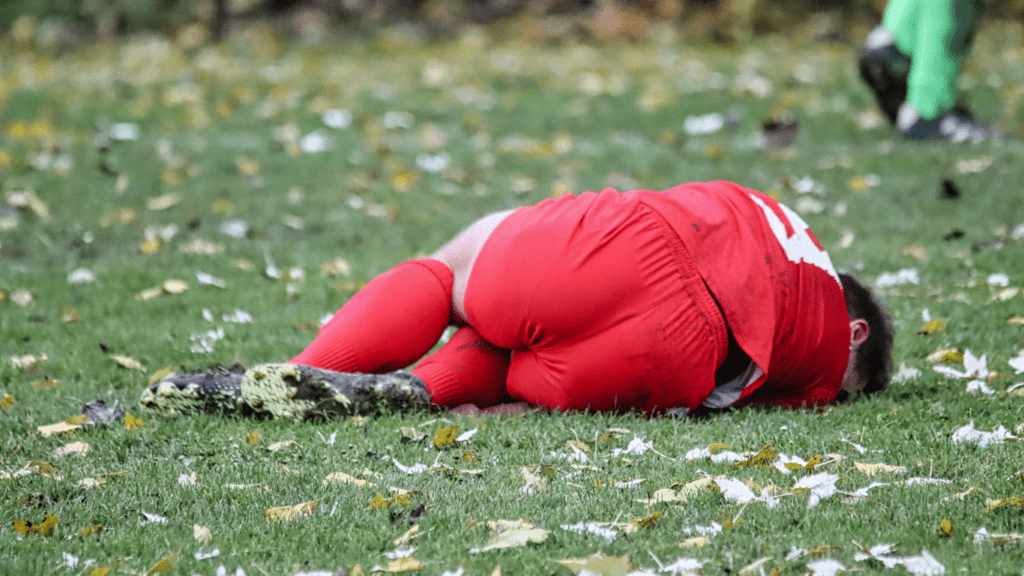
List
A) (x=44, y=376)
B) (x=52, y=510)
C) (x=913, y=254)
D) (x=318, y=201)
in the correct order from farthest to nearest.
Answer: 1. (x=318, y=201)
2. (x=913, y=254)
3. (x=44, y=376)
4. (x=52, y=510)

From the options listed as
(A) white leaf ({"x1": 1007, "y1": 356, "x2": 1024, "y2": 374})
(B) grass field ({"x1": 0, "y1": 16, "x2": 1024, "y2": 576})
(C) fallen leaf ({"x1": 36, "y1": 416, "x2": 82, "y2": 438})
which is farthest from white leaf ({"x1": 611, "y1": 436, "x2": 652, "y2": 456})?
(C) fallen leaf ({"x1": 36, "y1": 416, "x2": 82, "y2": 438})

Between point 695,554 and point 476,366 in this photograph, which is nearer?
point 695,554

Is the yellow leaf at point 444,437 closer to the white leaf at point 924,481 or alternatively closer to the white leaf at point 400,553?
the white leaf at point 400,553

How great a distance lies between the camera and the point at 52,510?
2416mm

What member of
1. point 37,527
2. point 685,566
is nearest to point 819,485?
point 685,566

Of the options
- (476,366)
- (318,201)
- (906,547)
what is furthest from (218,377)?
(318,201)

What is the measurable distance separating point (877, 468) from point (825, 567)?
0.64 meters

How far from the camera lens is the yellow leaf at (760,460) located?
2.69 metres

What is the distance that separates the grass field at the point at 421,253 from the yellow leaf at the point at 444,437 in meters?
0.03

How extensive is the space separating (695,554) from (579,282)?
93 cm

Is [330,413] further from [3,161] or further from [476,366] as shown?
[3,161]

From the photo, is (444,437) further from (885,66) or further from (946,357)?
(885,66)

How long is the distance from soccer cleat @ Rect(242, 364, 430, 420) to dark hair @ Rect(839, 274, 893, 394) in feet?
4.67

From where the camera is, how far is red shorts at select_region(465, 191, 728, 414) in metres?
2.87
